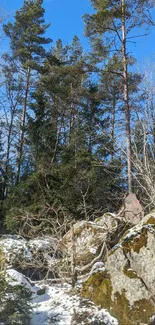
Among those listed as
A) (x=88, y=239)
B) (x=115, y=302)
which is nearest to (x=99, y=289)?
(x=115, y=302)

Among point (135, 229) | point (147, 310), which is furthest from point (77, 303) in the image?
point (135, 229)

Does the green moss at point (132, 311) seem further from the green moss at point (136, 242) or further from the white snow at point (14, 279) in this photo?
the white snow at point (14, 279)

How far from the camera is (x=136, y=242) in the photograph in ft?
20.3

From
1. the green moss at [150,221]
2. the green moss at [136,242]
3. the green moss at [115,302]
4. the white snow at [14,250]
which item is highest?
the green moss at [150,221]

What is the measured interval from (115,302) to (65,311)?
35.5 inches

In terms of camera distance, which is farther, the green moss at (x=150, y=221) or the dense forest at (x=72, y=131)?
the dense forest at (x=72, y=131)

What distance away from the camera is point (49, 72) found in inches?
753

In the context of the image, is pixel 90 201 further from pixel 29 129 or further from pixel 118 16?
pixel 118 16

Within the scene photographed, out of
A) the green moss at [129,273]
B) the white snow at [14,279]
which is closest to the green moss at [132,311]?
the green moss at [129,273]

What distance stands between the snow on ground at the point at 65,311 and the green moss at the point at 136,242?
117 cm

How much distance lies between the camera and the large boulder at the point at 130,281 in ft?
17.6

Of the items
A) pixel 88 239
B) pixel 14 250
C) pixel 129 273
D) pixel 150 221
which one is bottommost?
pixel 129 273

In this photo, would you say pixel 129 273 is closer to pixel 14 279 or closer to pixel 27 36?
pixel 14 279

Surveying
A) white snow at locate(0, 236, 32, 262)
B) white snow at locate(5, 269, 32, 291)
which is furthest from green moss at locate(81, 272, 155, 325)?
white snow at locate(0, 236, 32, 262)
